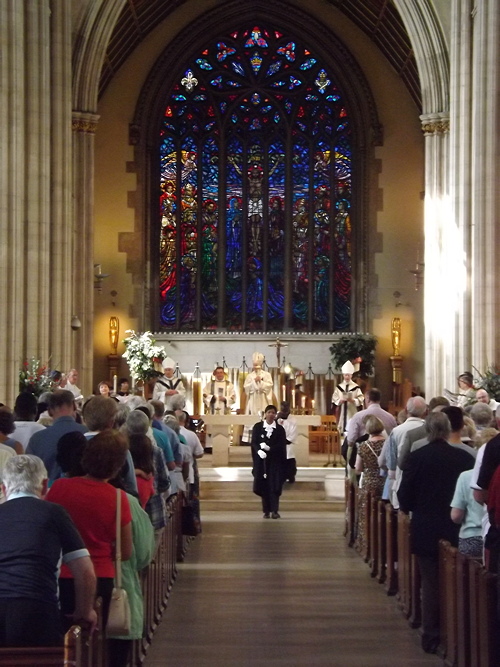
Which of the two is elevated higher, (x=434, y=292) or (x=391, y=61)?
(x=391, y=61)

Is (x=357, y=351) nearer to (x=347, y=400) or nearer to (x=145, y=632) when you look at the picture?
(x=347, y=400)

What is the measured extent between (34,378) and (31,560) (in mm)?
12158

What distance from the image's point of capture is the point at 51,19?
65.9 feet

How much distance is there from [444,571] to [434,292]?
16581mm

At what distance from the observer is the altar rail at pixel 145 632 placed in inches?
180

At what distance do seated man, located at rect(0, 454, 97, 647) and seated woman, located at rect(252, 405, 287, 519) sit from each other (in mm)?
11192

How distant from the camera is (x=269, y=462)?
16156 millimetres

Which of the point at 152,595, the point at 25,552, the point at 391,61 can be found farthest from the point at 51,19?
the point at 25,552

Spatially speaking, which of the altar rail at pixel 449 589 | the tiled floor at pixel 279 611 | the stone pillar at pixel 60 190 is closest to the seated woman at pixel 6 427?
the tiled floor at pixel 279 611

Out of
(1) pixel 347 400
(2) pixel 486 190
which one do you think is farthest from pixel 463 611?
(1) pixel 347 400

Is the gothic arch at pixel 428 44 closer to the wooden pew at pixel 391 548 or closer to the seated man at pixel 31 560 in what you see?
the wooden pew at pixel 391 548

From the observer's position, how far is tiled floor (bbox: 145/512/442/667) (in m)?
7.77

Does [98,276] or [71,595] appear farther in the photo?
[98,276]

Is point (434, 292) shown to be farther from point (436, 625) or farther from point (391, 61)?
point (436, 625)
